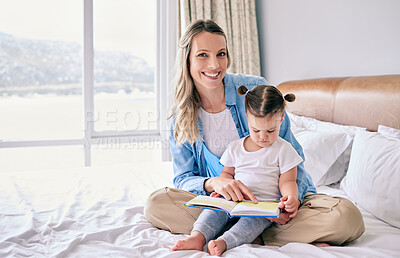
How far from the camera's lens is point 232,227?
4.13 feet

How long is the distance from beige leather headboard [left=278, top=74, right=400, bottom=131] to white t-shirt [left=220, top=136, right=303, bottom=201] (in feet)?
2.11

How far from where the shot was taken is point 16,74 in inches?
129

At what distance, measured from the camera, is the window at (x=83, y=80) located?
10.8 ft

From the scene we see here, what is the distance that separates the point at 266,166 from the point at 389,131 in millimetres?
644

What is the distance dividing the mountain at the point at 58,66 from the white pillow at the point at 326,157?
2223 mm

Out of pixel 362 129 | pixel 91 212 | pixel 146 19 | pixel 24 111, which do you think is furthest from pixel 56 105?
pixel 362 129

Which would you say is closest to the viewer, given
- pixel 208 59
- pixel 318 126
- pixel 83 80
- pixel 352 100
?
pixel 208 59

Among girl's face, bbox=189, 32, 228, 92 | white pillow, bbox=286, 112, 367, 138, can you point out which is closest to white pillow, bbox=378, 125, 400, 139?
white pillow, bbox=286, 112, 367, 138

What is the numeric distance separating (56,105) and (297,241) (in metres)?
2.86

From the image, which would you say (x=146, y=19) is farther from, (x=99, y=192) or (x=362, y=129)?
(x=362, y=129)

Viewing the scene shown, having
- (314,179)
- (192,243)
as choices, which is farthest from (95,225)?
(314,179)

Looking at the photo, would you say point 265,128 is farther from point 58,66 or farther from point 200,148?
point 58,66

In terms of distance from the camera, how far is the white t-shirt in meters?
1.38

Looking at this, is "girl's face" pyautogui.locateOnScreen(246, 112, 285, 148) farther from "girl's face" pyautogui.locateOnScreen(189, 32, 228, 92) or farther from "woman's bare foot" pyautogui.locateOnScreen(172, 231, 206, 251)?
"woman's bare foot" pyautogui.locateOnScreen(172, 231, 206, 251)
